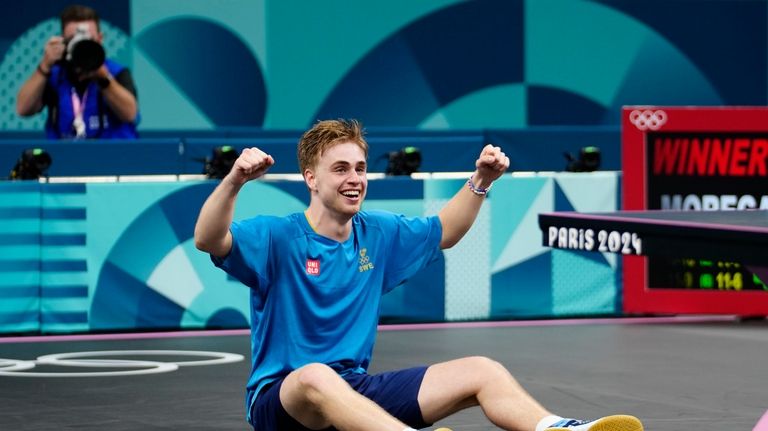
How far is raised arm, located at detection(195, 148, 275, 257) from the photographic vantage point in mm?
5066

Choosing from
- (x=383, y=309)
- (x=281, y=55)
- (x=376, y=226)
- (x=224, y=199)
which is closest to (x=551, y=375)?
(x=383, y=309)

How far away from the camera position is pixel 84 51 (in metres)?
11.0

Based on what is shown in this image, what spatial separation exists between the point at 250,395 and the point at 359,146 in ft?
3.04

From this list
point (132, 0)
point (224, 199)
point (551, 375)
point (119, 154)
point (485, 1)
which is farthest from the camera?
point (485, 1)

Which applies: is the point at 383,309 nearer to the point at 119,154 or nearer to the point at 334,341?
the point at 119,154

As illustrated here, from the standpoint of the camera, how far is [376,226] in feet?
18.8

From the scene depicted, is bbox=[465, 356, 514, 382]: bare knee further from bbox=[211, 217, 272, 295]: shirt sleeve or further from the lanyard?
the lanyard

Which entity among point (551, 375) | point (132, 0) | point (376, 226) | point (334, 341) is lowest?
point (551, 375)

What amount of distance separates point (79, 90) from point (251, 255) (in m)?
6.18

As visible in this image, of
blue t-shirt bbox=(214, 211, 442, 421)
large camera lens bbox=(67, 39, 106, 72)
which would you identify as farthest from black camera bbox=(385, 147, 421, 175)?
blue t-shirt bbox=(214, 211, 442, 421)

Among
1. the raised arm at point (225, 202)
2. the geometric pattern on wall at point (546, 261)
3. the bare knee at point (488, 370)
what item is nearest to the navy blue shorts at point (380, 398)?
the bare knee at point (488, 370)

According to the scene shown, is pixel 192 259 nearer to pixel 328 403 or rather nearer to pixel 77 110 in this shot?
pixel 77 110

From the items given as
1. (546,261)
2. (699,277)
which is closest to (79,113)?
(546,261)

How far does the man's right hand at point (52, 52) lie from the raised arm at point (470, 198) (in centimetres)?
584
